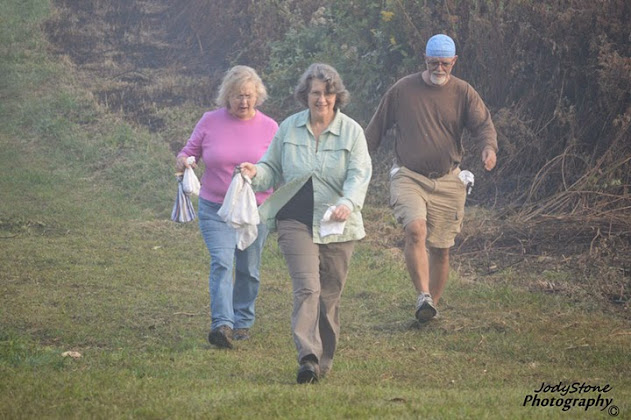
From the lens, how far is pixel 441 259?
9.21 m

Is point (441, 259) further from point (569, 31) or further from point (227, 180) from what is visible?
point (569, 31)

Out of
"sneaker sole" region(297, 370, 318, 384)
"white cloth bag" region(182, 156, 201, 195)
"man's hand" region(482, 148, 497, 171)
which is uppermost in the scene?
"man's hand" region(482, 148, 497, 171)

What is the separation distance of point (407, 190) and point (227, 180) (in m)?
1.45

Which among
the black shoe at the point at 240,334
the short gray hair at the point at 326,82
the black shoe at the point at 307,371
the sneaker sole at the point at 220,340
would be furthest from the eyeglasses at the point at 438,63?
the black shoe at the point at 307,371

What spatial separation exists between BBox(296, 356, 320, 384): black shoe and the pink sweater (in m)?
1.95

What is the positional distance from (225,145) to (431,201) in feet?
5.70

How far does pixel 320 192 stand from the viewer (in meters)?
6.95

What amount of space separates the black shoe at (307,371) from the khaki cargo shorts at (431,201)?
234 cm

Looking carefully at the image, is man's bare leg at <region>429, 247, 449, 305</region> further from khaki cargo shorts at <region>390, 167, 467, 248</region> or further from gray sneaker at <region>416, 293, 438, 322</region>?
gray sneaker at <region>416, 293, 438, 322</region>

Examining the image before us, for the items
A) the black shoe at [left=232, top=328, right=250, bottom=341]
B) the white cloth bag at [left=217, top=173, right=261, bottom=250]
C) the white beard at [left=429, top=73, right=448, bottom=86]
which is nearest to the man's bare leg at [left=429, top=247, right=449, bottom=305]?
the white beard at [left=429, top=73, right=448, bottom=86]

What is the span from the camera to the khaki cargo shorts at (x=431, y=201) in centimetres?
889

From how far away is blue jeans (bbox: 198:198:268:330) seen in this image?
834cm

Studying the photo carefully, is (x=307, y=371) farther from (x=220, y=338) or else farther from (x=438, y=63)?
(x=438, y=63)

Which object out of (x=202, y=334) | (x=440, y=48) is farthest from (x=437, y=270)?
(x=202, y=334)
